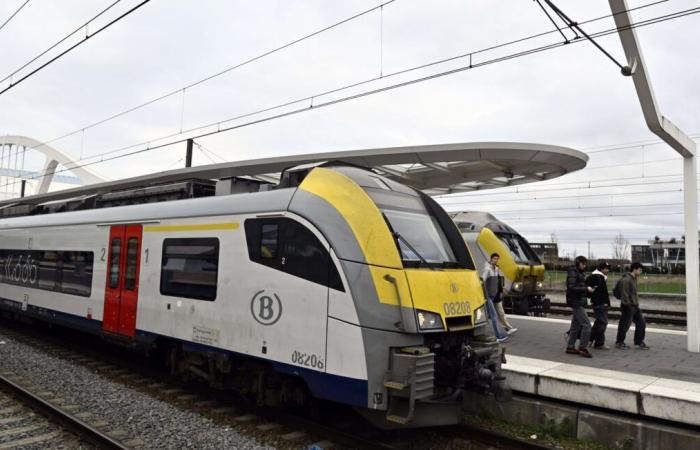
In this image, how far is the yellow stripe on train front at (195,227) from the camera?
6445mm

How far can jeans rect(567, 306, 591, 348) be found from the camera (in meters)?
8.20

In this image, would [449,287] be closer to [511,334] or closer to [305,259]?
[305,259]

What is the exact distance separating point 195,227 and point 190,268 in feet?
1.82

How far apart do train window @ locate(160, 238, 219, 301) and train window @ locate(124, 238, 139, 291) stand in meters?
0.89

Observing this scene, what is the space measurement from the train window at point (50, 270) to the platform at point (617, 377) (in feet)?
24.2

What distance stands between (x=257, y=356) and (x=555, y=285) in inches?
1349

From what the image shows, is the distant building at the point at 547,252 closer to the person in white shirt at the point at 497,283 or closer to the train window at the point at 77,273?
the person in white shirt at the point at 497,283

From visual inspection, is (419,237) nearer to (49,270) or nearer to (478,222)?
(49,270)

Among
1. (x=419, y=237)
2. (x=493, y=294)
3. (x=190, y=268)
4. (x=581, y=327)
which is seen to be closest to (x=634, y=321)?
(x=581, y=327)

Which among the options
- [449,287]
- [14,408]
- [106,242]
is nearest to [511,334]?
[449,287]

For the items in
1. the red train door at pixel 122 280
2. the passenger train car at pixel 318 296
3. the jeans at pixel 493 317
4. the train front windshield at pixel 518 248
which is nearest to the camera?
the passenger train car at pixel 318 296

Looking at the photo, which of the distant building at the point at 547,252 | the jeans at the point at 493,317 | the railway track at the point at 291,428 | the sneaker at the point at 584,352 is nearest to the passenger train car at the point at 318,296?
the railway track at the point at 291,428

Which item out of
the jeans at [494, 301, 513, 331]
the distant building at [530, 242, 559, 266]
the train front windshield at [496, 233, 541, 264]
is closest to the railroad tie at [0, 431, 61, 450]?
the jeans at [494, 301, 513, 331]

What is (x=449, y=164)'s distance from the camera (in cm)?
1159
